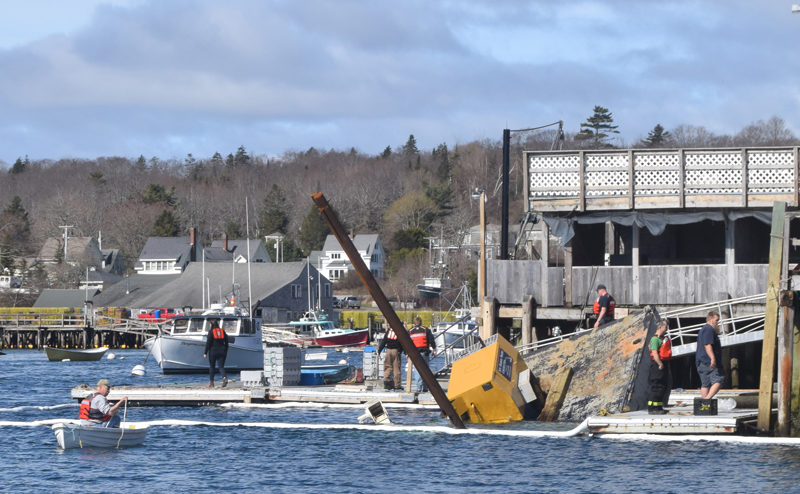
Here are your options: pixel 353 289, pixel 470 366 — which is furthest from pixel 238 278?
pixel 470 366

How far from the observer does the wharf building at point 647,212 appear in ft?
99.2

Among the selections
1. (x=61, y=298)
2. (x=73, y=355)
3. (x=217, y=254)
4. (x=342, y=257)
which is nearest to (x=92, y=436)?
(x=73, y=355)

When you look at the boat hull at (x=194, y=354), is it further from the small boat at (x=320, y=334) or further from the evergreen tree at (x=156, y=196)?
the evergreen tree at (x=156, y=196)

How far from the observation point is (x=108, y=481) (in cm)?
→ 2005

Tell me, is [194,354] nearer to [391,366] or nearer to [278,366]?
[278,366]

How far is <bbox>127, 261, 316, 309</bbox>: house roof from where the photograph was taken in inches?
3912

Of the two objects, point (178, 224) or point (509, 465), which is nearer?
point (509, 465)

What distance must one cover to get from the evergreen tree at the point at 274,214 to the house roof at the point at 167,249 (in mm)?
29066

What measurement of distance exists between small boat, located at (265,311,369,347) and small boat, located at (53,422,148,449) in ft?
188

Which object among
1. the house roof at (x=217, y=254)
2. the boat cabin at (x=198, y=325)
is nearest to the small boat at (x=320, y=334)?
the boat cabin at (x=198, y=325)

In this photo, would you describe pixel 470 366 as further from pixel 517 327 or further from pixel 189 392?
pixel 517 327

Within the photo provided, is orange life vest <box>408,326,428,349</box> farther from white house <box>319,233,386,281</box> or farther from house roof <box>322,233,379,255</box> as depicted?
house roof <box>322,233,379,255</box>

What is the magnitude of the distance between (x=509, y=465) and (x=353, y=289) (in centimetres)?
11994

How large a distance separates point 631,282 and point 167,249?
107077mm
